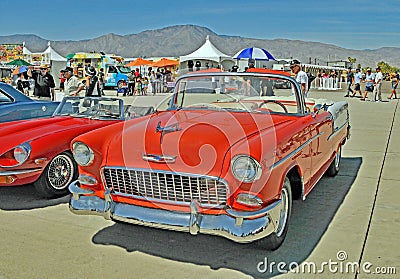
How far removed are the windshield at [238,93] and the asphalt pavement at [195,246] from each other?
114 cm

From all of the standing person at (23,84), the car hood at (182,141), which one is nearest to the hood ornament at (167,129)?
the car hood at (182,141)

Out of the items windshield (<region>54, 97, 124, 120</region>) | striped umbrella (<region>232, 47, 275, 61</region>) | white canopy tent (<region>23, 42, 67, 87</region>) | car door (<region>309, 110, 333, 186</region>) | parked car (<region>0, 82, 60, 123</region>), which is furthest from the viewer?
white canopy tent (<region>23, 42, 67, 87</region>)

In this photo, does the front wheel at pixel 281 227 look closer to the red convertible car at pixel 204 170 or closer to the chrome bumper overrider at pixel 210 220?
the red convertible car at pixel 204 170

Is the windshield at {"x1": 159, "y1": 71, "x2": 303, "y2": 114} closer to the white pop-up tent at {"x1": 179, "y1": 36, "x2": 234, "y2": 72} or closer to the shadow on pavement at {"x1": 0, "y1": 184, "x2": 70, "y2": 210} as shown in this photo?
the shadow on pavement at {"x1": 0, "y1": 184, "x2": 70, "y2": 210}

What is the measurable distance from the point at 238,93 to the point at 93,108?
6.98 feet

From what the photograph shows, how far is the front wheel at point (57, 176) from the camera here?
16.5 feet

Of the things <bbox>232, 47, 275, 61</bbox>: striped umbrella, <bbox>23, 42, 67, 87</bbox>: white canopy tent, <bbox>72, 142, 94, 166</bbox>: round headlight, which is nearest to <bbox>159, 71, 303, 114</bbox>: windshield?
<bbox>72, 142, 94, 166</bbox>: round headlight

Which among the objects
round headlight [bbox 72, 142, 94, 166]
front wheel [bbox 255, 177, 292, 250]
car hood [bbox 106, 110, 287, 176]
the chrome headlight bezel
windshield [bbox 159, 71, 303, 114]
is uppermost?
windshield [bbox 159, 71, 303, 114]

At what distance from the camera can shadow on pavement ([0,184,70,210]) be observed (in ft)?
16.3

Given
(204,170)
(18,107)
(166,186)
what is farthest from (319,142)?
(18,107)

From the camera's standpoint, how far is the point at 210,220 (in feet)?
11.0

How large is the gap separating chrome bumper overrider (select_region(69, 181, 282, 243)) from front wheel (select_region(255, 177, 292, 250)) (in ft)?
0.70

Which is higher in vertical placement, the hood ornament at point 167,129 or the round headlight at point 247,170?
the hood ornament at point 167,129

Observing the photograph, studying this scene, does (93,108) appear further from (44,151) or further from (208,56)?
(208,56)
